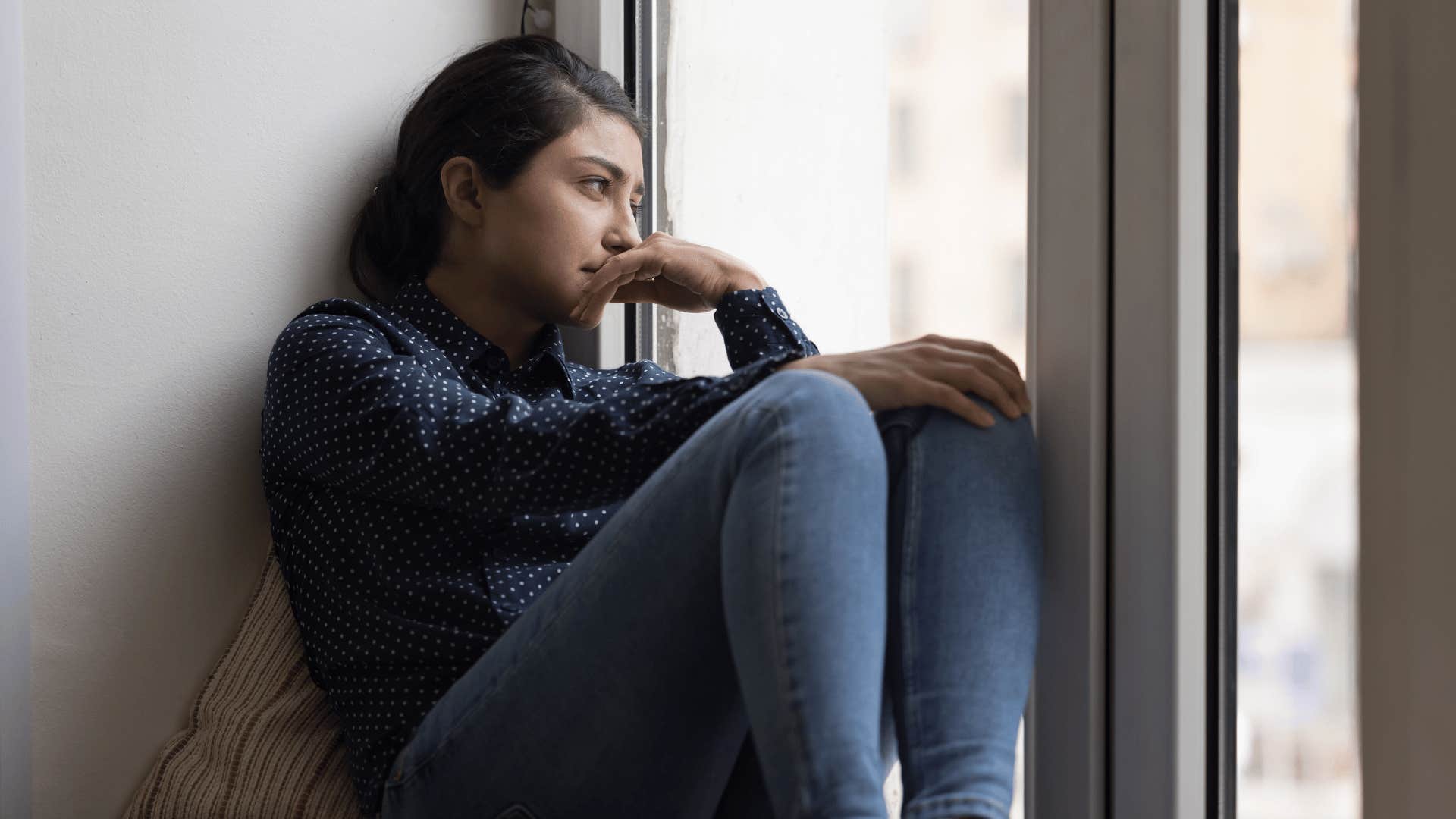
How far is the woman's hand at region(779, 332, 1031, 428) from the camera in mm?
888

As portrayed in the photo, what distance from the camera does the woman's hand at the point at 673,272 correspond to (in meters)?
1.22

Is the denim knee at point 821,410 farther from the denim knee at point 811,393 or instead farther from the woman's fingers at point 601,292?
the woman's fingers at point 601,292

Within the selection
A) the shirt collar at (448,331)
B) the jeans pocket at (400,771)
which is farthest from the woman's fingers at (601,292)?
the jeans pocket at (400,771)

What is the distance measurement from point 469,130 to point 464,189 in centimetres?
6

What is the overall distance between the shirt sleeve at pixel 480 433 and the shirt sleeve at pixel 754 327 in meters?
0.17

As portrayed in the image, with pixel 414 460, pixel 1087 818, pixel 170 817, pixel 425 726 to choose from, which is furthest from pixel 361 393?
pixel 1087 818

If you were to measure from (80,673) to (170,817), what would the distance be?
0.61 feet

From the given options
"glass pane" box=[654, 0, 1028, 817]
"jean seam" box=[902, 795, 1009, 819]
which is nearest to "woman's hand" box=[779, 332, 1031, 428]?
"glass pane" box=[654, 0, 1028, 817]

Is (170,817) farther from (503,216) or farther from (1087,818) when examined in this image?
(1087,818)

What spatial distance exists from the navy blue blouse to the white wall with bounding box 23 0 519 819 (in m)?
0.10

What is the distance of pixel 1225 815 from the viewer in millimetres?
899

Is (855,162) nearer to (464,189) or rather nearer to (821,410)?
(464,189)

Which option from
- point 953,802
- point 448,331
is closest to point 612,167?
point 448,331

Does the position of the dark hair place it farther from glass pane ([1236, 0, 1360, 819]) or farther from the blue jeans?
glass pane ([1236, 0, 1360, 819])
